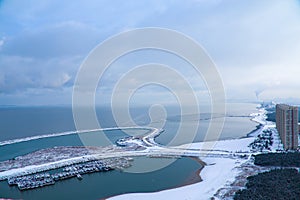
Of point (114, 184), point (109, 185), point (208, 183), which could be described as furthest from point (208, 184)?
point (109, 185)

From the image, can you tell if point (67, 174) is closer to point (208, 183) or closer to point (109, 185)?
point (109, 185)

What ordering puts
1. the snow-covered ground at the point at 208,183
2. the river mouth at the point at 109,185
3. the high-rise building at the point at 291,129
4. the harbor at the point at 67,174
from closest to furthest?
the snow-covered ground at the point at 208,183 → the river mouth at the point at 109,185 → the harbor at the point at 67,174 → the high-rise building at the point at 291,129

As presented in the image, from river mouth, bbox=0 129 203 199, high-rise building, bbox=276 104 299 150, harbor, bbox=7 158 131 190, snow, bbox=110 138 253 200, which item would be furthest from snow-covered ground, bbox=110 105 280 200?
high-rise building, bbox=276 104 299 150

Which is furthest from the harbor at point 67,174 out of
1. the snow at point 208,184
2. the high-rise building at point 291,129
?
the high-rise building at point 291,129

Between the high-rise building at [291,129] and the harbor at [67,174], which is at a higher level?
the high-rise building at [291,129]

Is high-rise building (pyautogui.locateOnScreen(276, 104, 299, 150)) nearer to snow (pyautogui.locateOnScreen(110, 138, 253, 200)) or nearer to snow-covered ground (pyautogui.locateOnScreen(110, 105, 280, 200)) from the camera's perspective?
snow-covered ground (pyautogui.locateOnScreen(110, 105, 280, 200))

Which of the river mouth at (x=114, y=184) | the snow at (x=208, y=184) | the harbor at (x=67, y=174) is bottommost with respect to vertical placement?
the river mouth at (x=114, y=184)

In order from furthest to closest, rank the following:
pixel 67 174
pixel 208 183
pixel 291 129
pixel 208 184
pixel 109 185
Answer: pixel 291 129
pixel 67 174
pixel 109 185
pixel 208 183
pixel 208 184

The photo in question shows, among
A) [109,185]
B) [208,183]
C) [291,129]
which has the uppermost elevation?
[291,129]

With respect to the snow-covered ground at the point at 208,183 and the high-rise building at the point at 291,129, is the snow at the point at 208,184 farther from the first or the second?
the high-rise building at the point at 291,129

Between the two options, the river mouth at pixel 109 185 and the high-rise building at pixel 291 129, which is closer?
the river mouth at pixel 109 185

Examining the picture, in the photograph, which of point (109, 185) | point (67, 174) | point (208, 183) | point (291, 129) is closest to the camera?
point (208, 183)

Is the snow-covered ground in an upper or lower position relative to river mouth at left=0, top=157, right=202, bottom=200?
upper

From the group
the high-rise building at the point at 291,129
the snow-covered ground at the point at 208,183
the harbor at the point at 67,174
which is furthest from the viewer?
the high-rise building at the point at 291,129
